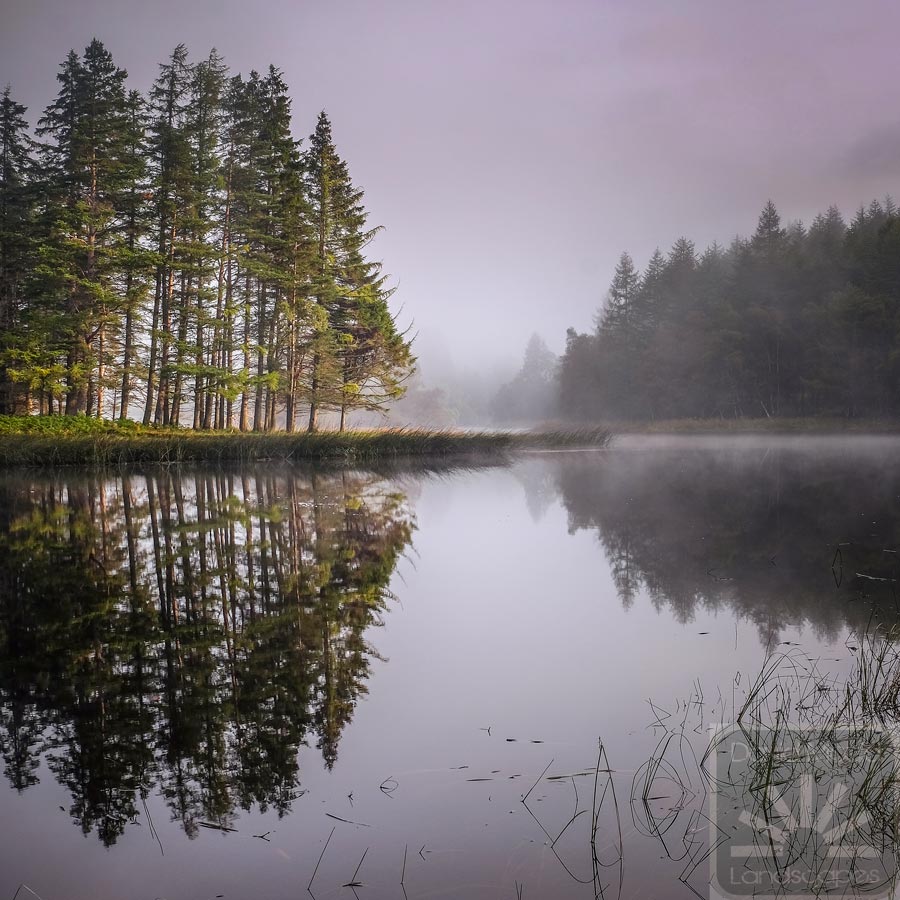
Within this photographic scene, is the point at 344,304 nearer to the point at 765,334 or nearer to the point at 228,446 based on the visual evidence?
the point at 228,446

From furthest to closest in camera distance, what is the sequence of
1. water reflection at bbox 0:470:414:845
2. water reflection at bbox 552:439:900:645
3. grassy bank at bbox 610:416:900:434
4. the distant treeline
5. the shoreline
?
the distant treeline < grassy bank at bbox 610:416:900:434 < the shoreline < water reflection at bbox 552:439:900:645 < water reflection at bbox 0:470:414:845

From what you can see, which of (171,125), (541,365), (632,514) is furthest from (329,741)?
(541,365)

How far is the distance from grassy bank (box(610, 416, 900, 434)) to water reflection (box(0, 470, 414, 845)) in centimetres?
5090

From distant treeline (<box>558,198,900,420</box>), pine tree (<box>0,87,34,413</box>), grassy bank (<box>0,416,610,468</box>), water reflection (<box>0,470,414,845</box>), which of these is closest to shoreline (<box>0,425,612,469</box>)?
grassy bank (<box>0,416,610,468</box>)

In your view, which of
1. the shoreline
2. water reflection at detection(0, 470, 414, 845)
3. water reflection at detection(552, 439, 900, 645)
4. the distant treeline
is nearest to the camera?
water reflection at detection(0, 470, 414, 845)

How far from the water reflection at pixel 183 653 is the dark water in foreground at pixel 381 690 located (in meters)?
0.02

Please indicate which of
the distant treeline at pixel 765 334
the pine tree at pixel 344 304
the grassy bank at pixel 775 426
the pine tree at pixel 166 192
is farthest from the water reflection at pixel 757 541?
the distant treeline at pixel 765 334

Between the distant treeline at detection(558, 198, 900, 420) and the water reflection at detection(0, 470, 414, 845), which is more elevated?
the distant treeline at detection(558, 198, 900, 420)

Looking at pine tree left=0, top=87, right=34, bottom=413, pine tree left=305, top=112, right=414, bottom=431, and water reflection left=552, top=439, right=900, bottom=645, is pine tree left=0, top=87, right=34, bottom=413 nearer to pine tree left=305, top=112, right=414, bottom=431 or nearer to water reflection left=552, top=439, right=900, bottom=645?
pine tree left=305, top=112, right=414, bottom=431

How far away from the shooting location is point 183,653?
4902mm

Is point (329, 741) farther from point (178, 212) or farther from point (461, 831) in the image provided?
point (178, 212)

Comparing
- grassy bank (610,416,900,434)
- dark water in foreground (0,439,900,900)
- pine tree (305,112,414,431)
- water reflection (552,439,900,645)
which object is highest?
pine tree (305,112,414,431)

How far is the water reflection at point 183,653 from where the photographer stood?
3.20 metres

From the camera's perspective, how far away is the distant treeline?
177ft
